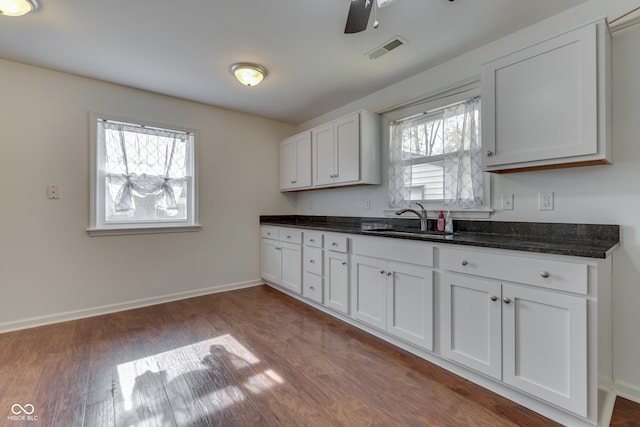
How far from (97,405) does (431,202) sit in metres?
2.81

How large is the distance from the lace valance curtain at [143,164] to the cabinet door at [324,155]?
5.28ft

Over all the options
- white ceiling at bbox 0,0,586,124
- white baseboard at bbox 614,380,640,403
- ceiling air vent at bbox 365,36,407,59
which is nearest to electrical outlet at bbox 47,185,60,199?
white ceiling at bbox 0,0,586,124

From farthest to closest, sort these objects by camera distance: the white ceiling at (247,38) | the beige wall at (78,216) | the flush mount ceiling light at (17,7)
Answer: the beige wall at (78,216), the white ceiling at (247,38), the flush mount ceiling light at (17,7)

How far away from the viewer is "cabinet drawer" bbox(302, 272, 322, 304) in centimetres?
297

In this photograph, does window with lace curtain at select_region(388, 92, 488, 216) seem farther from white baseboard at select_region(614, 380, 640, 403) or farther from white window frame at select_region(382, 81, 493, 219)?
white baseboard at select_region(614, 380, 640, 403)

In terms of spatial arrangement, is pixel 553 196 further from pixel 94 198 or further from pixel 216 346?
pixel 94 198

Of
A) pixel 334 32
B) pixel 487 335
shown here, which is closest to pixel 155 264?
pixel 334 32

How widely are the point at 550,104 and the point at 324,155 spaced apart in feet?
7.20

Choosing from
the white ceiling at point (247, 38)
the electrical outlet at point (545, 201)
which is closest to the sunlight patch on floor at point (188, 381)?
the electrical outlet at point (545, 201)

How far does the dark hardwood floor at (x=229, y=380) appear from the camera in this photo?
150 centimetres

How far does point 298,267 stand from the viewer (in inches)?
129

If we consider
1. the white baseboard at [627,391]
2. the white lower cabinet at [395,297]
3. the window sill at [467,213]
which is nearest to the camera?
the white baseboard at [627,391]

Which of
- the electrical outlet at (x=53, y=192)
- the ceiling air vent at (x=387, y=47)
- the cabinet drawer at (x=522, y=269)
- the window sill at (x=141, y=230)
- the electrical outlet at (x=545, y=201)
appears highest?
the ceiling air vent at (x=387, y=47)

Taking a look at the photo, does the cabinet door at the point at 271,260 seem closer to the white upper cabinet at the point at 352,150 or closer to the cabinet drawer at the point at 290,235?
the cabinet drawer at the point at 290,235
